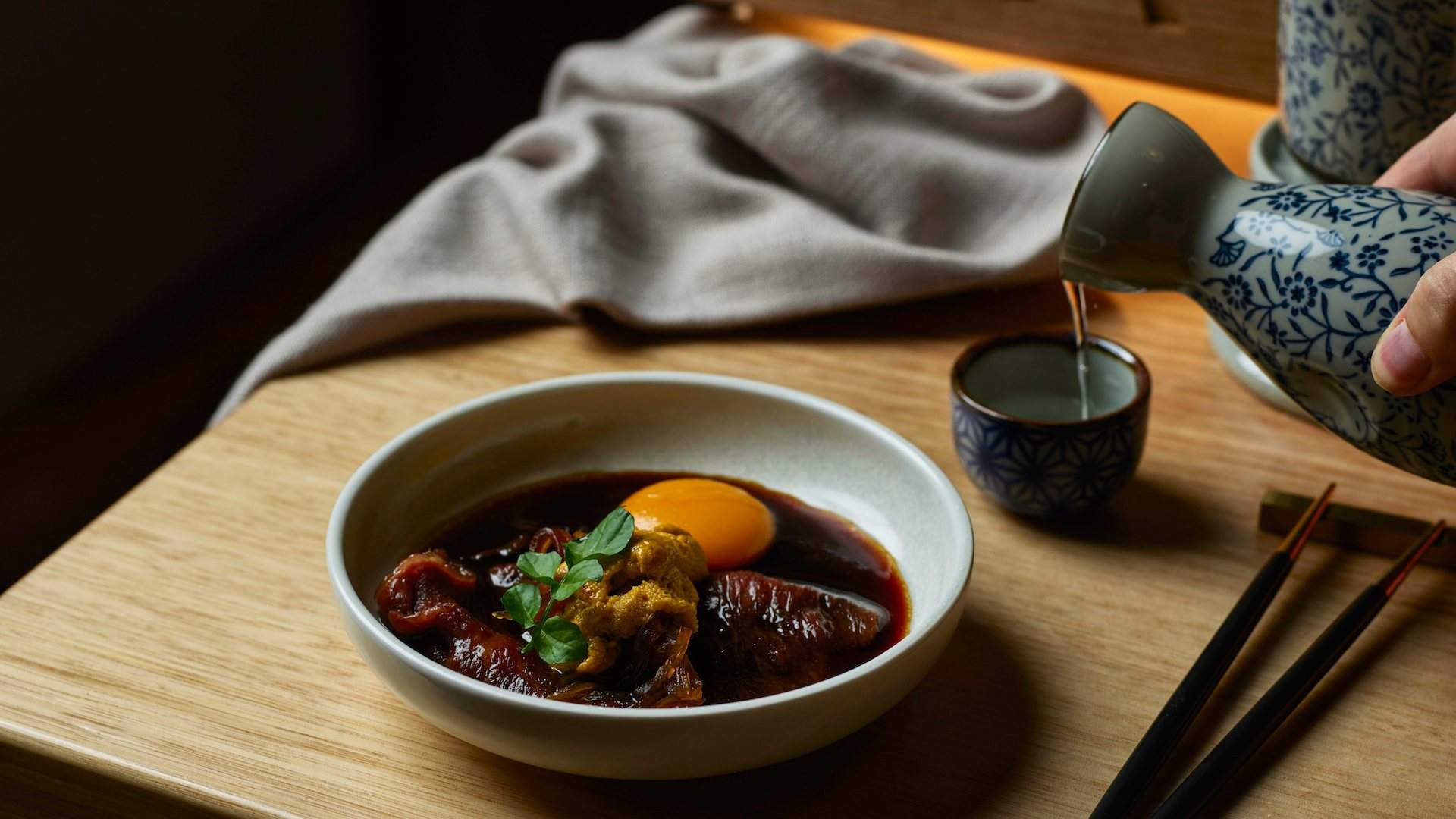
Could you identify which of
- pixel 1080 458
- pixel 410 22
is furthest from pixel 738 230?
pixel 410 22

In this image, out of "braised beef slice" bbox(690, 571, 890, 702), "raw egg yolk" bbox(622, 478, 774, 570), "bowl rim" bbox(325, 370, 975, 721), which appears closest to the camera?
"bowl rim" bbox(325, 370, 975, 721)

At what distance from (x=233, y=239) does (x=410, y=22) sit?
0.52m

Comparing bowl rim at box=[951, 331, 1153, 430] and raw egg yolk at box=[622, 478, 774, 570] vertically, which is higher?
bowl rim at box=[951, 331, 1153, 430]

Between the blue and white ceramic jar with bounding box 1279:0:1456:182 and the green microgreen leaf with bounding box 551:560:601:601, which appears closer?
the green microgreen leaf with bounding box 551:560:601:601

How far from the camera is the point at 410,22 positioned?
1.99 m

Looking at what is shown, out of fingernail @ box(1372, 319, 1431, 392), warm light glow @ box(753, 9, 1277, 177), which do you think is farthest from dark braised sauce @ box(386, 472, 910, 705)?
warm light glow @ box(753, 9, 1277, 177)

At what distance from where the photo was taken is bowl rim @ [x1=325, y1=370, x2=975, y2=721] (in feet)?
2.41

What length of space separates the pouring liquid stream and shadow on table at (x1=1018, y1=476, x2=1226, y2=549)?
85 millimetres

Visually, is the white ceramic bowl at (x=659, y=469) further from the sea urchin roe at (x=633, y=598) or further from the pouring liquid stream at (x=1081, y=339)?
the pouring liquid stream at (x=1081, y=339)

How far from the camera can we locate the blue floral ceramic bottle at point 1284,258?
848 millimetres

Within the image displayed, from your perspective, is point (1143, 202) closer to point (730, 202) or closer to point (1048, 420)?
point (1048, 420)

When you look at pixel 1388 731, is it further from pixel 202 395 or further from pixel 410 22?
pixel 410 22

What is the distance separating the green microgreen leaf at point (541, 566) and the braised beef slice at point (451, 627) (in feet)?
0.16

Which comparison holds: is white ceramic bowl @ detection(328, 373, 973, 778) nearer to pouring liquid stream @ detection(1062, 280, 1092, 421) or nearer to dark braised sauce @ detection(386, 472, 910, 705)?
dark braised sauce @ detection(386, 472, 910, 705)
